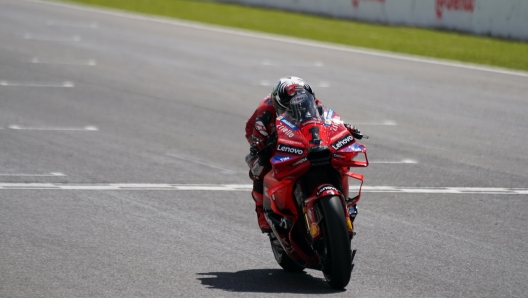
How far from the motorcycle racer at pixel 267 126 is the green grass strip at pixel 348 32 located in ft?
49.4

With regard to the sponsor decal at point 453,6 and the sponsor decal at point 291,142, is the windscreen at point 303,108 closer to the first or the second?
the sponsor decal at point 291,142

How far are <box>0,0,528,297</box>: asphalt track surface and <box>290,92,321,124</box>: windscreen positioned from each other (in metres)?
1.27

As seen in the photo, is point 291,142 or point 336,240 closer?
point 336,240

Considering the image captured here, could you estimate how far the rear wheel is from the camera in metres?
7.42

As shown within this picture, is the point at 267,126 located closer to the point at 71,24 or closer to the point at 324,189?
the point at 324,189

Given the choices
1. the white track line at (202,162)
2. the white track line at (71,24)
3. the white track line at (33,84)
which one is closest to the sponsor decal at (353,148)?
the white track line at (202,162)

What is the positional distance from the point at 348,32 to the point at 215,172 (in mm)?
16694

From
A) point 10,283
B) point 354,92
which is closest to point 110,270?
point 10,283

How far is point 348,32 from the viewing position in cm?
2778

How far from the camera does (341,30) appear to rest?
2831 centimetres

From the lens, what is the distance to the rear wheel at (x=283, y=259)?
7422 mm

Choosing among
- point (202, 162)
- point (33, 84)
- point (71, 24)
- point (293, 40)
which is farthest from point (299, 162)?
point (71, 24)

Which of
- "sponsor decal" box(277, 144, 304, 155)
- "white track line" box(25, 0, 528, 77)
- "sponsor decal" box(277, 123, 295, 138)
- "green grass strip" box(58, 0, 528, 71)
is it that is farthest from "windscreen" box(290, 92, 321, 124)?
"green grass strip" box(58, 0, 528, 71)

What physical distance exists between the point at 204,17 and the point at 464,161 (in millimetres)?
20120
